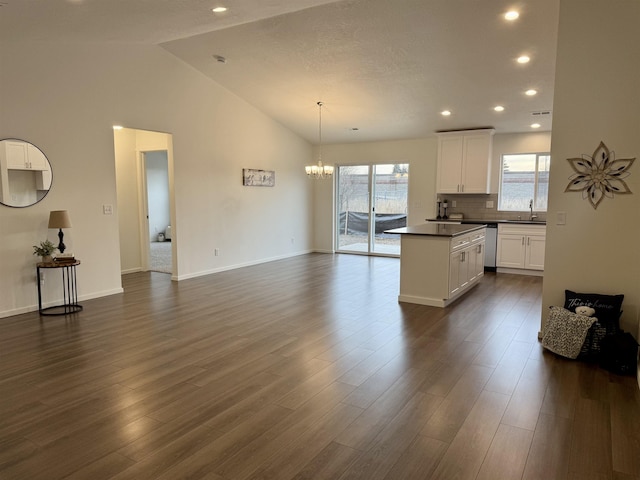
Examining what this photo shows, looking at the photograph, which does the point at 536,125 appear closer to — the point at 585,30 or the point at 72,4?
the point at 585,30

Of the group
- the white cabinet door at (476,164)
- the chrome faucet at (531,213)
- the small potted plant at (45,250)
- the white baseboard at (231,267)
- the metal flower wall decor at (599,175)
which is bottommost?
the white baseboard at (231,267)

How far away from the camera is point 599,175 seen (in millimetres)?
3719

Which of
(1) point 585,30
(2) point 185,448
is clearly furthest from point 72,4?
(1) point 585,30

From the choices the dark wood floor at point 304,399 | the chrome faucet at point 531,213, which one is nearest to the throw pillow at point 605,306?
the dark wood floor at point 304,399

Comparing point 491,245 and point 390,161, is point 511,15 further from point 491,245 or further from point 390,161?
point 390,161

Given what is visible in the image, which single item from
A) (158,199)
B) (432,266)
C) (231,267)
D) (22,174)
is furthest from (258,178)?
(158,199)

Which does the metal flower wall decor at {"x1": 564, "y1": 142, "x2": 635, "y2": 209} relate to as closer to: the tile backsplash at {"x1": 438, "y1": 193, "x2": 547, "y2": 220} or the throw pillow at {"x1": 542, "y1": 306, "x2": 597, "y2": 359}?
the throw pillow at {"x1": 542, "y1": 306, "x2": 597, "y2": 359}

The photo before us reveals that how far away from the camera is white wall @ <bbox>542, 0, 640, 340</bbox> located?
3570mm

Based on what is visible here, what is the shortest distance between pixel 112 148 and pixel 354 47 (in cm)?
345

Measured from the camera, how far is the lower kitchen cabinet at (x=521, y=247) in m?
7.27

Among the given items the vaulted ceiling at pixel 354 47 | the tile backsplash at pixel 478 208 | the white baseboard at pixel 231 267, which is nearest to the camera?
the vaulted ceiling at pixel 354 47

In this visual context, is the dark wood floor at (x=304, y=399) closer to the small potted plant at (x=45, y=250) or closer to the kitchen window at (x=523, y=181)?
the small potted plant at (x=45, y=250)

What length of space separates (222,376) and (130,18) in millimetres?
3712

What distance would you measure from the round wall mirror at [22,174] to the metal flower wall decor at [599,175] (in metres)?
5.61
